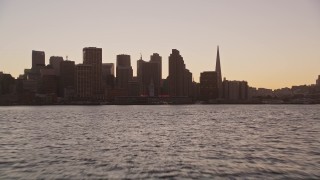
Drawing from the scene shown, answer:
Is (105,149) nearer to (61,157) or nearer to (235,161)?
(61,157)

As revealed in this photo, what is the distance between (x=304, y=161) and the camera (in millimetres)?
40938

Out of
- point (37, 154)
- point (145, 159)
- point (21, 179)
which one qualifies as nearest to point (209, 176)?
point (145, 159)

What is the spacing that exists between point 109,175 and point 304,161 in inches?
785

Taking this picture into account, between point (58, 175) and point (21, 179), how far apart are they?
9.72ft

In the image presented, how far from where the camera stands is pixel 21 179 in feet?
106

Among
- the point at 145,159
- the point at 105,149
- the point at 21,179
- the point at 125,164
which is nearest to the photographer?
the point at 21,179

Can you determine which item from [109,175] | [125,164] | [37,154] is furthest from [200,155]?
[37,154]

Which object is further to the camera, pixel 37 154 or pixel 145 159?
pixel 37 154

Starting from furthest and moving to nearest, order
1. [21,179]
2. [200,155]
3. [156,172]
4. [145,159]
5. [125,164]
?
1. [200,155]
2. [145,159]
3. [125,164]
4. [156,172]
5. [21,179]

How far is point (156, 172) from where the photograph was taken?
35281 mm

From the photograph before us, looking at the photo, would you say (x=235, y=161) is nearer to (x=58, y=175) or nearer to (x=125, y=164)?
(x=125, y=164)

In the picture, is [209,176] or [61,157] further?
[61,157]

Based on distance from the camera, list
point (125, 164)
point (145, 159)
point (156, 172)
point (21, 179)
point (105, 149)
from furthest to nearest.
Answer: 1. point (105, 149)
2. point (145, 159)
3. point (125, 164)
4. point (156, 172)
5. point (21, 179)

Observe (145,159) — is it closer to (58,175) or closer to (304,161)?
(58,175)
